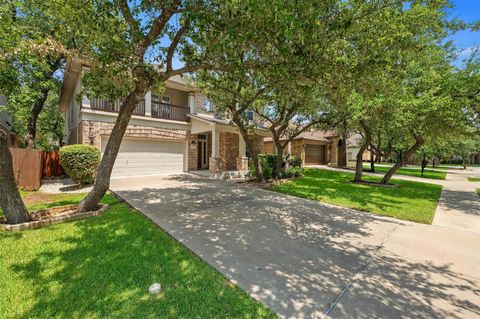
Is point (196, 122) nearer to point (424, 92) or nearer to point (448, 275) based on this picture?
point (424, 92)

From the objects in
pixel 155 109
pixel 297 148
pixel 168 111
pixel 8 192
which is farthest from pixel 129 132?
pixel 297 148

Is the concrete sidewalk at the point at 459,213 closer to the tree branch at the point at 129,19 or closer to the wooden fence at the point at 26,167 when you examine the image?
the tree branch at the point at 129,19

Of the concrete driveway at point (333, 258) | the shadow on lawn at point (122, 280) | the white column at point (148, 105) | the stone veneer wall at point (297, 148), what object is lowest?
the concrete driveway at point (333, 258)

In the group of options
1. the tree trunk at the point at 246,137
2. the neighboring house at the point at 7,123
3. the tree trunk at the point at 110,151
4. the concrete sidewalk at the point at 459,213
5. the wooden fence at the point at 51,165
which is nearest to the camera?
the tree trunk at the point at 110,151

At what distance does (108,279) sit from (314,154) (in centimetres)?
2605

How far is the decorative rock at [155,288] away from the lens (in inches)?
106

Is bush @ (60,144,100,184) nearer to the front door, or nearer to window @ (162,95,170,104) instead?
window @ (162,95,170,104)

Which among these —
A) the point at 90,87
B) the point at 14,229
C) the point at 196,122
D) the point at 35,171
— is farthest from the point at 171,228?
the point at 196,122

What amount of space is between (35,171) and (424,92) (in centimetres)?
1616

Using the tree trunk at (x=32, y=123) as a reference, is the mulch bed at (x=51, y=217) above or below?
below

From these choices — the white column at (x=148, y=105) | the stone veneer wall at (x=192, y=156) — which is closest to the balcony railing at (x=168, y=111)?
the white column at (x=148, y=105)

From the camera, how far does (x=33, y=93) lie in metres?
10.5

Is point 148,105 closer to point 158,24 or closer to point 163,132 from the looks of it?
point 163,132

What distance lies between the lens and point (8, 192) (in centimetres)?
457
